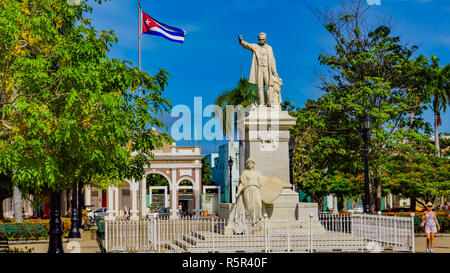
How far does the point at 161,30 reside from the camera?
31.8 m

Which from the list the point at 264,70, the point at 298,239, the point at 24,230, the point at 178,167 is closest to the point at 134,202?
the point at 178,167

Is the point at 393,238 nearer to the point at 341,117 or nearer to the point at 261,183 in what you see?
the point at 261,183

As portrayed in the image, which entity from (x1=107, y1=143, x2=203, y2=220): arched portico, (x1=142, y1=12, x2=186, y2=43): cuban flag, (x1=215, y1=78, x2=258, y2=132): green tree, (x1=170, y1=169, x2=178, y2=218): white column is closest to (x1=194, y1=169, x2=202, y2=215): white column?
(x1=107, y1=143, x2=203, y2=220): arched portico

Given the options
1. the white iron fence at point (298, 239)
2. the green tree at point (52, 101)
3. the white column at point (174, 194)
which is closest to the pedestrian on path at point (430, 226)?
the white iron fence at point (298, 239)

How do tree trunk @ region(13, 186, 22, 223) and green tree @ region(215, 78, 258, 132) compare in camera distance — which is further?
green tree @ region(215, 78, 258, 132)

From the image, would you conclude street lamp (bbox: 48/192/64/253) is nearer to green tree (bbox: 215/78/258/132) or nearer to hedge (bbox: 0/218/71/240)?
hedge (bbox: 0/218/71/240)

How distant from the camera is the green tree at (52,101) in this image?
12.0m

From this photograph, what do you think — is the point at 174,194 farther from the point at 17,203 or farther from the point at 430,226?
the point at 430,226

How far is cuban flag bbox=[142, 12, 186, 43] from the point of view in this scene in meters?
31.3

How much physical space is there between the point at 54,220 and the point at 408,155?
1971 centimetres

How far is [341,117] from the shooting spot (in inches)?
1180

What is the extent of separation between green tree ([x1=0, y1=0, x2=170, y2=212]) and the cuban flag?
54.0 ft

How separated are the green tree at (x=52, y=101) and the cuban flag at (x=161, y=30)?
16.5 meters

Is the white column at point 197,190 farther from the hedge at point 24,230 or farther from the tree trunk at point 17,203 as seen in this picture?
the hedge at point 24,230
